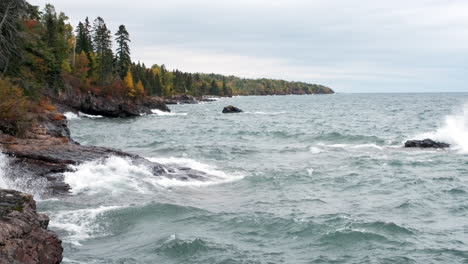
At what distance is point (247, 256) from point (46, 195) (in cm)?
1009

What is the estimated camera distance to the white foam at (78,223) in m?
14.4

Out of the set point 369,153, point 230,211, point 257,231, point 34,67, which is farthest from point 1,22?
point 369,153

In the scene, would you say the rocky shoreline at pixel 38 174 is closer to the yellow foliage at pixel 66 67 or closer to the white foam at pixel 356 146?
the white foam at pixel 356 146

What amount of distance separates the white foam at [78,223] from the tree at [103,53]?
6759cm

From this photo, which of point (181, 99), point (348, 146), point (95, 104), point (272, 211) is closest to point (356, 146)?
point (348, 146)

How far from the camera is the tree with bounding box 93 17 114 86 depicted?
274ft

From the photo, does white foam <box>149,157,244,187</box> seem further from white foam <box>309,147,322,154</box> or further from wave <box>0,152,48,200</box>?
white foam <box>309,147,322,154</box>

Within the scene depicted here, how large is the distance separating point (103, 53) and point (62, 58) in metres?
17.5

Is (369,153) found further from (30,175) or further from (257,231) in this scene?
(30,175)

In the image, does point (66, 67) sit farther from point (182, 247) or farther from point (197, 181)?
point (182, 247)

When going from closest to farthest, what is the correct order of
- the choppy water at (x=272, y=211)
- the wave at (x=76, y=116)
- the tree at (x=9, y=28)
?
1. the choppy water at (x=272, y=211)
2. the tree at (x=9, y=28)
3. the wave at (x=76, y=116)

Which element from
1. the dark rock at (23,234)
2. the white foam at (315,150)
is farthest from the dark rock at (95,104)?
the dark rock at (23,234)

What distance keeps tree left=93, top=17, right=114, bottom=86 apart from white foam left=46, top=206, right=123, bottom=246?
6759 centimetres

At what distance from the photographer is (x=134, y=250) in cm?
1363
